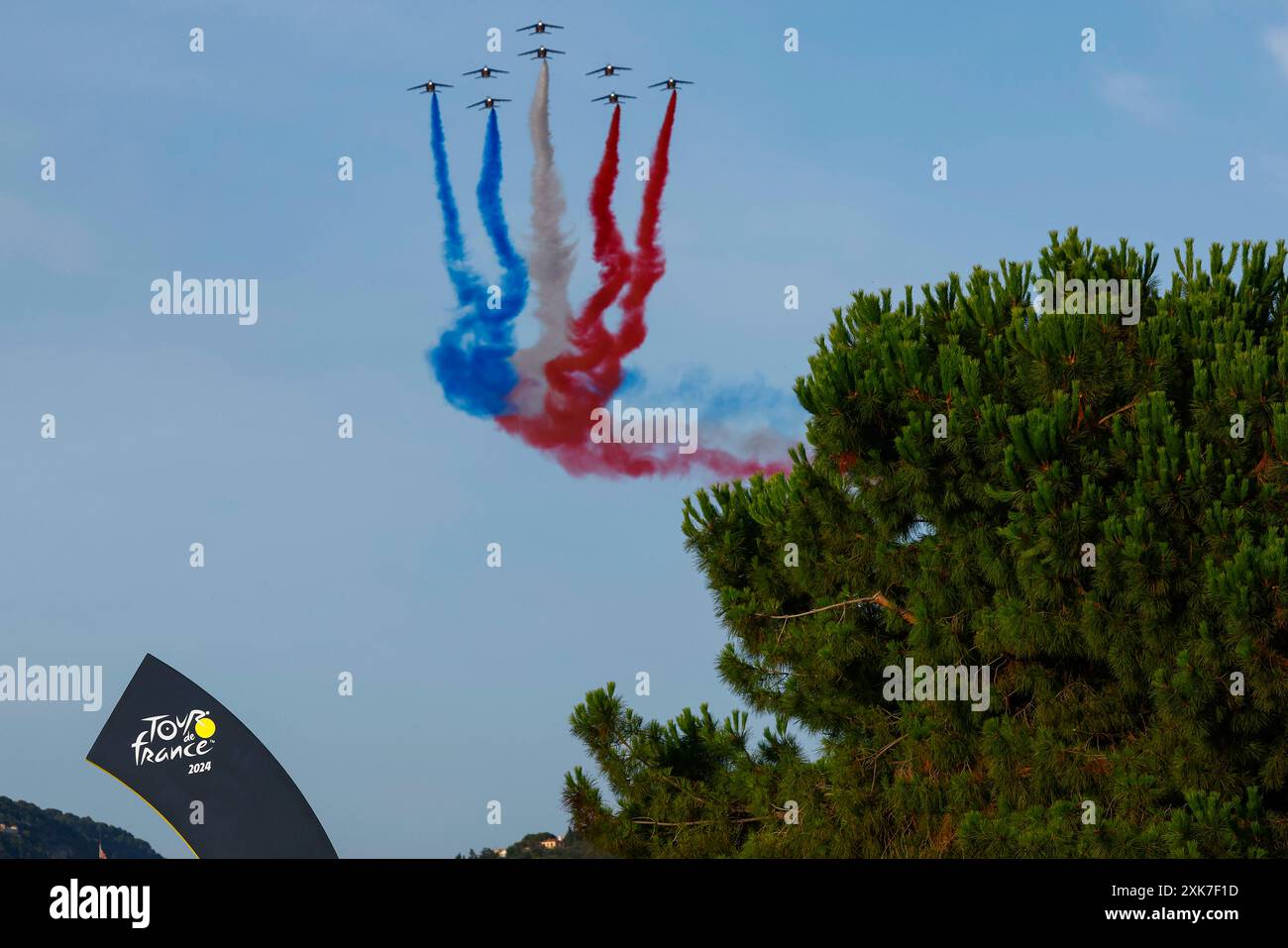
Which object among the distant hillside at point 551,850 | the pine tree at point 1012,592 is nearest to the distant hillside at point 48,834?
the distant hillside at point 551,850

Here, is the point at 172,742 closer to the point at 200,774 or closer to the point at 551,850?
the point at 200,774

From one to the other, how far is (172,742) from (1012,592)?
1062 centimetres

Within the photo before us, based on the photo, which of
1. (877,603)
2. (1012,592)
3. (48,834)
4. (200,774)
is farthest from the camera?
(48,834)

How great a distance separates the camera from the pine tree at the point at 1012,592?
58.1 feet

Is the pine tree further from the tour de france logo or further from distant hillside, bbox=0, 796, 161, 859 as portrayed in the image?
distant hillside, bbox=0, 796, 161, 859

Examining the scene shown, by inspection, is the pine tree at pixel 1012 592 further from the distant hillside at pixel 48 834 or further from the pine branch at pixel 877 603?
the distant hillside at pixel 48 834

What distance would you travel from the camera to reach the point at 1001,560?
64.0 ft

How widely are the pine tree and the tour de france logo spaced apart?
9.44m

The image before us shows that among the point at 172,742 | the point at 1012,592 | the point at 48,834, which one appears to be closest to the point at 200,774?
the point at 172,742

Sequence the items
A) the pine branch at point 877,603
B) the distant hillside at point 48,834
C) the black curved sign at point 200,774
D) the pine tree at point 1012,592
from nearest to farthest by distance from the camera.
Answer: the black curved sign at point 200,774, the pine tree at point 1012,592, the pine branch at point 877,603, the distant hillside at point 48,834

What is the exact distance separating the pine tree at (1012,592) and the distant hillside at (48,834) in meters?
43.3

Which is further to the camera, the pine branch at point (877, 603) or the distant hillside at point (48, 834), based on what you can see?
the distant hillside at point (48, 834)

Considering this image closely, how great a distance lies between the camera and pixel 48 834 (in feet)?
207
